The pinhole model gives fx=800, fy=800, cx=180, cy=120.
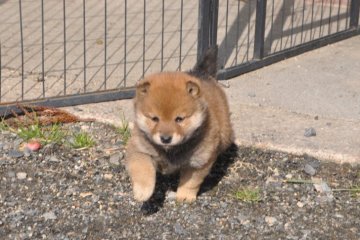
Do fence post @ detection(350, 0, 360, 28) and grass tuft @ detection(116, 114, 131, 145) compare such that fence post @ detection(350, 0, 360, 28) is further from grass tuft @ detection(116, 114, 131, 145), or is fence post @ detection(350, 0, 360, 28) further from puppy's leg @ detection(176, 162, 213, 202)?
puppy's leg @ detection(176, 162, 213, 202)

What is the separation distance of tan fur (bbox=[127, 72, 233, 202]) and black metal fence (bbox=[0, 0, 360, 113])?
4.80ft

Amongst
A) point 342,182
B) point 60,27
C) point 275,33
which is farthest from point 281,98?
point 60,27

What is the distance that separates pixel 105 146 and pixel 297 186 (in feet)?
4.00

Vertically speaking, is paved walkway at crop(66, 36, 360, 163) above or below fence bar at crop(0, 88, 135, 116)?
below

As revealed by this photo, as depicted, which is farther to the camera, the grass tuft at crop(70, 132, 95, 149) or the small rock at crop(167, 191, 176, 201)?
the grass tuft at crop(70, 132, 95, 149)

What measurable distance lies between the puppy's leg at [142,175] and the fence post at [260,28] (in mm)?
2509

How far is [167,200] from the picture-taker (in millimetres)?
4312

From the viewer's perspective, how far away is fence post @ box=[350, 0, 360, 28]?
749 centimetres

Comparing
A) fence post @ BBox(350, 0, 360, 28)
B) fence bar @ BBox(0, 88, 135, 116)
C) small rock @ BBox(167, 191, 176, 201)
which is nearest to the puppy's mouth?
small rock @ BBox(167, 191, 176, 201)

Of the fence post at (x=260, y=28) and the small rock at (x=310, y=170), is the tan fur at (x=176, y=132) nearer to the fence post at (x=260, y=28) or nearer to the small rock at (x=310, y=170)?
the small rock at (x=310, y=170)

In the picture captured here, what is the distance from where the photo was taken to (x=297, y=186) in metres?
4.50

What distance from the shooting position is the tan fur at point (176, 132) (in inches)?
153

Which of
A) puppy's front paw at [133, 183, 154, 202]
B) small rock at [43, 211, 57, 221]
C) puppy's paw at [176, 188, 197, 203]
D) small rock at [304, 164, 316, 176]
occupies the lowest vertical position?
small rock at [304, 164, 316, 176]

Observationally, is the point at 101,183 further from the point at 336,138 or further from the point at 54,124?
the point at 336,138
